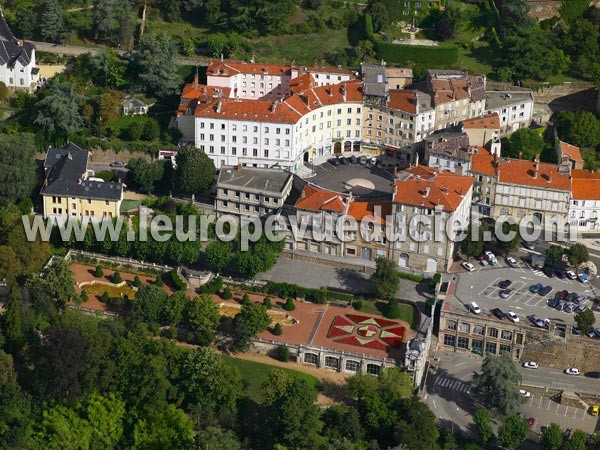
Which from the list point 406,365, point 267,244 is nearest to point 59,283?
point 267,244

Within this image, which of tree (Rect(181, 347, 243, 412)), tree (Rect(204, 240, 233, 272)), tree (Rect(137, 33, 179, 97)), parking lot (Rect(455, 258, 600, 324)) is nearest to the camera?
tree (Rect(181, 347, 243, 412))

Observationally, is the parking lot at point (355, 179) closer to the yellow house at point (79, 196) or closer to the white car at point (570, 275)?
the white car at point (570, 275)

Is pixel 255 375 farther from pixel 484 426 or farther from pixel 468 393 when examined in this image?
pixel 484 426

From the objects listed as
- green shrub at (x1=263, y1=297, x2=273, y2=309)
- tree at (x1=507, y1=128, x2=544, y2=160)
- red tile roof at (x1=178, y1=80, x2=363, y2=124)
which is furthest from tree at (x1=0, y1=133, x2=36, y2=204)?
tree at (x1=507, y1=128, x2=544, y2=160)

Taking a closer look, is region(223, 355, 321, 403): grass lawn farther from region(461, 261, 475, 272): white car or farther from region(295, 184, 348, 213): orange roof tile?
region(461, 261, 475, 272): white car

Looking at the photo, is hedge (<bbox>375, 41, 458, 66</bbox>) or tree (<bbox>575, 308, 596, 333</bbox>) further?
A: hedge (<bbox>375, 41, 458, 66</bbox>)

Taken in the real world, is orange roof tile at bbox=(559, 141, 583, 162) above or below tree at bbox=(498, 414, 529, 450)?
above

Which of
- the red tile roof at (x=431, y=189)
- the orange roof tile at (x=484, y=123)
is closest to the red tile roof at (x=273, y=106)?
the orange roof tile at (x=484, y=123)

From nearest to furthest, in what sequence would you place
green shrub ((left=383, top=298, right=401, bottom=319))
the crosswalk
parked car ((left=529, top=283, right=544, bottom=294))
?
the crosswalk → green shrub ((left=383, top=298, right=401, bottom=319)) → parked car ((left=529, top=283, right=544, bottom=294))
